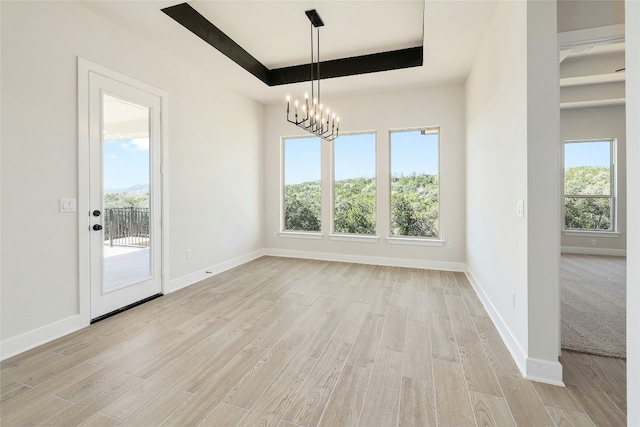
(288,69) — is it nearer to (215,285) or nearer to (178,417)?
(215,285)

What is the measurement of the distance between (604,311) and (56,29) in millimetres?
5938

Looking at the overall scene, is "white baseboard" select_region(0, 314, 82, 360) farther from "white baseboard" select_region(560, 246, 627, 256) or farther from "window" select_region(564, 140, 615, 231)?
"window" select_region(564, 140, 615, 231)

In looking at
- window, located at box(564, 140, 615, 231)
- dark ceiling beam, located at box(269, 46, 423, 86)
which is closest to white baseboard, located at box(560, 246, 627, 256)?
window, located at box(564, 140, 615, 231)

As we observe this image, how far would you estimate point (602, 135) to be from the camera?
5.70 m

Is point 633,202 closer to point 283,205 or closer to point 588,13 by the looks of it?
point 588,13

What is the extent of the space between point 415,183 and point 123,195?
14.1 ft

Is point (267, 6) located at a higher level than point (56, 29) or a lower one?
higher

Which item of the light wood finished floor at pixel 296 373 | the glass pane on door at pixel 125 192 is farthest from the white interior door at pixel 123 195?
the light wood finished floor at pixel 296 373

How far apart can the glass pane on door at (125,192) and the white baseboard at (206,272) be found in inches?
15.5

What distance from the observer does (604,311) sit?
2.98m

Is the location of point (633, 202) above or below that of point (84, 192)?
below

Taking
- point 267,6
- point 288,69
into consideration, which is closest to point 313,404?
point 267,6

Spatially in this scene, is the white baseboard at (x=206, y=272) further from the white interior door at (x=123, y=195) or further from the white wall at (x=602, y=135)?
the white wall at (x=602, y=135)

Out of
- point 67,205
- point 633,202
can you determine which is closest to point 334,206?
point 67,205
